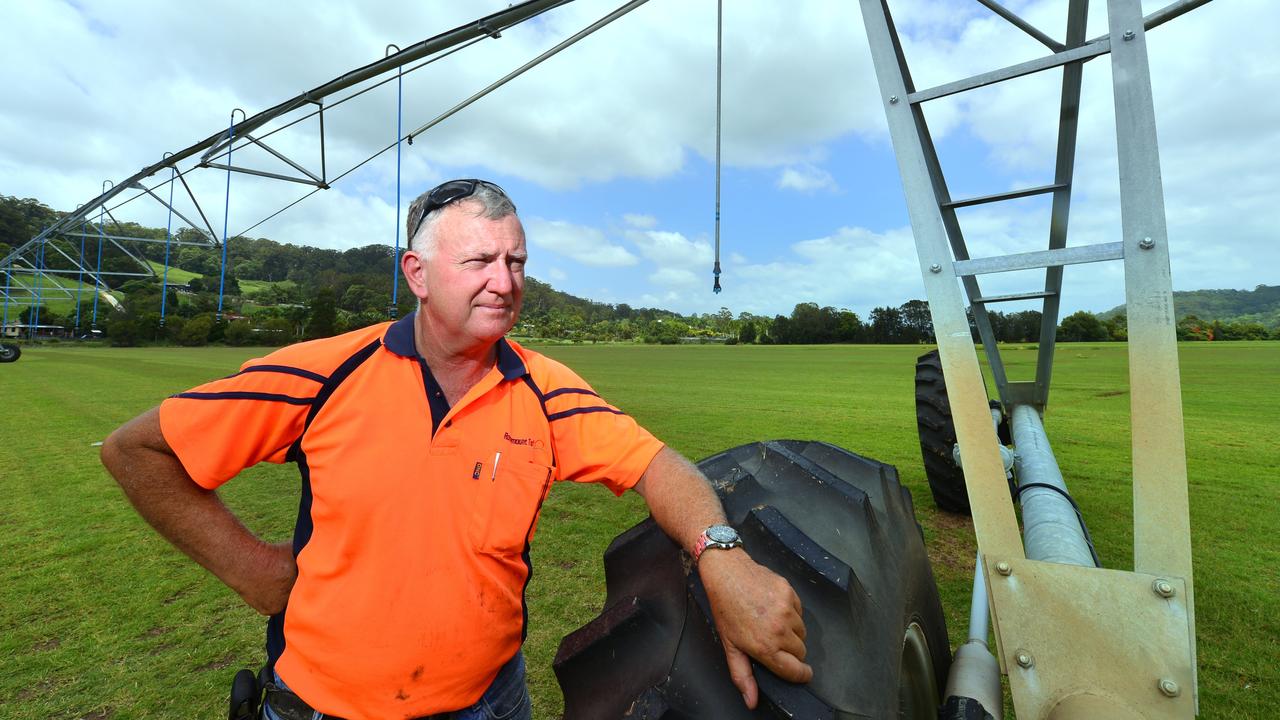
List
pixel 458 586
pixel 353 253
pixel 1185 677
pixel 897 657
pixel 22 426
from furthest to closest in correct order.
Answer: pixel 353 253, pixel 22 426, pixel 458 586, pixel 897 657, pixel 1185 677

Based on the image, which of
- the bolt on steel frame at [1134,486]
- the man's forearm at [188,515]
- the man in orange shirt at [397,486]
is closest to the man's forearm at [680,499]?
the man in orange shirt at [397,486]

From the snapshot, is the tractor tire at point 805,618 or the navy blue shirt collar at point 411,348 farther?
the navy blue shirt collar at point 411,348

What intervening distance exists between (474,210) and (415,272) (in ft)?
0.87

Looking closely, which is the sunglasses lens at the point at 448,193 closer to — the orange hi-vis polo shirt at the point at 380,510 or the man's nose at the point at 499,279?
the man's nose at the point at 499,279

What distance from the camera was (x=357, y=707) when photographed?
1642mm

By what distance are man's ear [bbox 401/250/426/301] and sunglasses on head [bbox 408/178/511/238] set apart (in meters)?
0.10

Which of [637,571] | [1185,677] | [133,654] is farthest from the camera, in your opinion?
[133,654]

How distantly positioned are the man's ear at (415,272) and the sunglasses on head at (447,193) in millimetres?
97

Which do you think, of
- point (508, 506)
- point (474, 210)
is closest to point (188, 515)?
point (508, 506)

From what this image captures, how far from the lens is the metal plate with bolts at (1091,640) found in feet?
4.12

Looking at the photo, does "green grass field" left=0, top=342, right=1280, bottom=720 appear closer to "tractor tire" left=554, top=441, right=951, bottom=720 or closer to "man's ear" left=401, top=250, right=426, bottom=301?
"tractor tire" left=554, top=441, right=951, bottom=720

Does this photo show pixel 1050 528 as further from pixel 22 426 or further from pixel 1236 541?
pixel 22 426

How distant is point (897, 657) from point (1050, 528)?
2.38ft

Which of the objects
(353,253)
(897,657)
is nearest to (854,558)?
(897,657)
